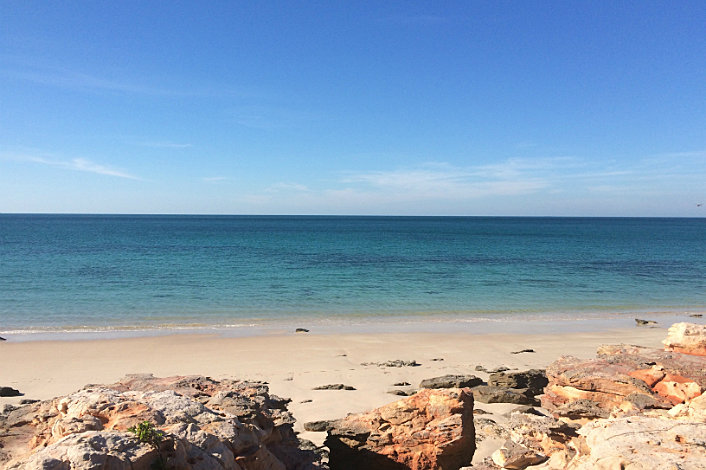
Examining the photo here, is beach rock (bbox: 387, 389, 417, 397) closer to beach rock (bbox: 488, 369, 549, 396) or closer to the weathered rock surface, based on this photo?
beach rock (bbox: 488, 369, 549, 396)

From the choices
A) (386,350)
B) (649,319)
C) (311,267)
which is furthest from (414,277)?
(386,350)

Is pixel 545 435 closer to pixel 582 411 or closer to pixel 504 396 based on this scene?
pixel 582 411

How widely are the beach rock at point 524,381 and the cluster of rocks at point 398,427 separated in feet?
7.01

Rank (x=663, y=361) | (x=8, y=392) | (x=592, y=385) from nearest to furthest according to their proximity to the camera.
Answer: (x=592, y=385)
(x=663, y=361)
(x=8, y=392)

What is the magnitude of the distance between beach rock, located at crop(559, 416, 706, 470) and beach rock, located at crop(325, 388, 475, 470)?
226cm

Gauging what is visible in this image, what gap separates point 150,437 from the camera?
160 inches

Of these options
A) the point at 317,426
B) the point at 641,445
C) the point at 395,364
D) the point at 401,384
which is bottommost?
the point at 395,364

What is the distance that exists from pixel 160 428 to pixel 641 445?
4.28m

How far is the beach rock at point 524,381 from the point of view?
1192cm

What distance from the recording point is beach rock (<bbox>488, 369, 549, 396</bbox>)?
39.1ft

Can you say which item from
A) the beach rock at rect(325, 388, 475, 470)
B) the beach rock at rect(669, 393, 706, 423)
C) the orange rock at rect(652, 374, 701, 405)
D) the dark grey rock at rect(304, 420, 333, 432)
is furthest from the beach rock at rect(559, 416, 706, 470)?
the dark grey rock at rect(304, 420, 333, 432)

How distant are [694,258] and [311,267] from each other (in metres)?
46.0

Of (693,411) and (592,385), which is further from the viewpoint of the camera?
(592,385)

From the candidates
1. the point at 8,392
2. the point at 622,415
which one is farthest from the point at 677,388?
the point at 8,392
